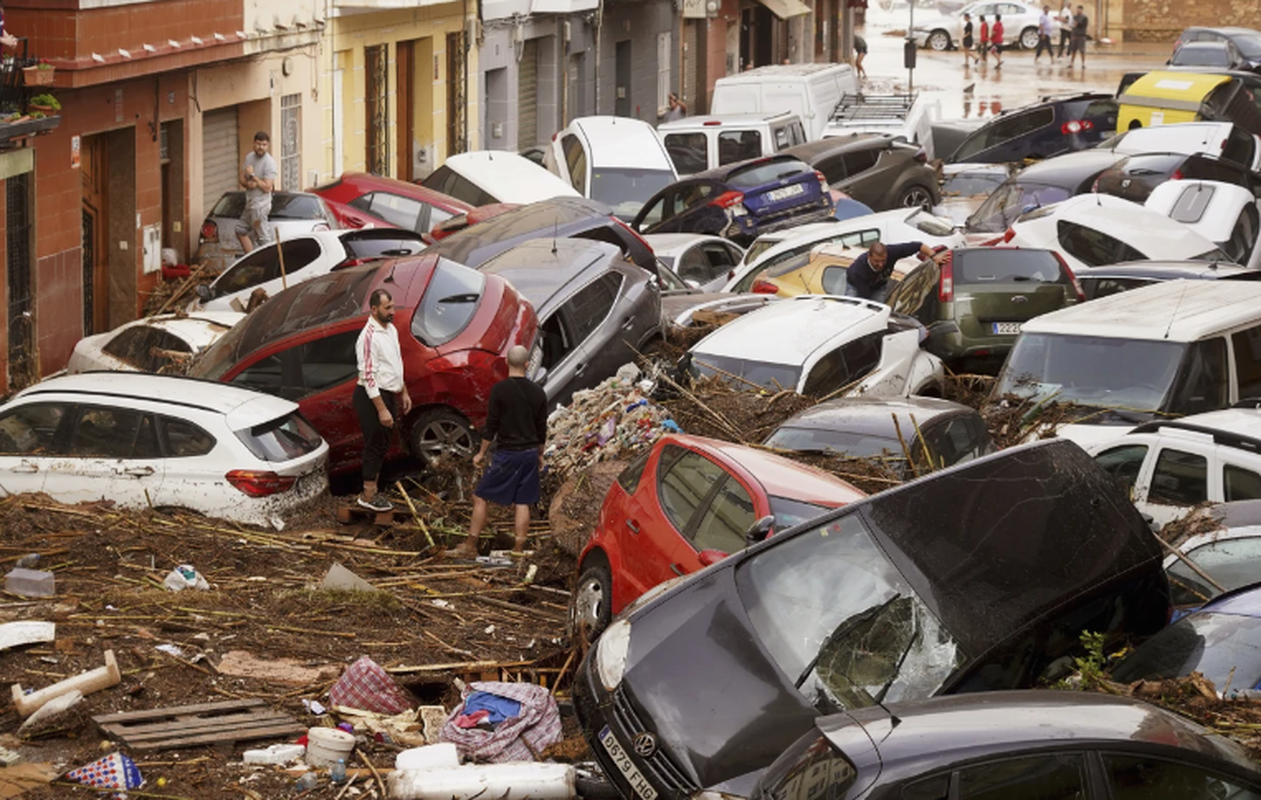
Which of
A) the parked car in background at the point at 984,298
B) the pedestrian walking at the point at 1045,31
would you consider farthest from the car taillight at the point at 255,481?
the pedestrian walking at the point at 1045,31

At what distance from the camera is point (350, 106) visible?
2969cm

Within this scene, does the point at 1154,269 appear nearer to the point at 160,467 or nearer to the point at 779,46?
the point at 160,467

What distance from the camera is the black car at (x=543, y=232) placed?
Answer: 18172mm

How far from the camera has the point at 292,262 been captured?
19422mm

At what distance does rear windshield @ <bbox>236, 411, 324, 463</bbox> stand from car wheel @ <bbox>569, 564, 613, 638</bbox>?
3409 mm

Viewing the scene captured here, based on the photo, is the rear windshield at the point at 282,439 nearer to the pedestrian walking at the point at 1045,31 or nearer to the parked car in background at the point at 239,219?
the parked car in background at the point at 239,219

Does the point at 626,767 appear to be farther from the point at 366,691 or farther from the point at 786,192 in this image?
the point at 786,192

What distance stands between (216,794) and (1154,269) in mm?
13210

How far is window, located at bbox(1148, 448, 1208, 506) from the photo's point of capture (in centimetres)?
1240

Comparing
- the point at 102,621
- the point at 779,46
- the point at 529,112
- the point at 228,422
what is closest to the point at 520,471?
the point at 228,422

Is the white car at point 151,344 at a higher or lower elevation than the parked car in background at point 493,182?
lower

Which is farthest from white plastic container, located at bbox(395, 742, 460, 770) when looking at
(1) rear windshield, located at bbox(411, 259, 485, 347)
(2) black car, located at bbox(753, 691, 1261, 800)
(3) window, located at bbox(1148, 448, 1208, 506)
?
(1) rear windshield, located at bbox(411, 259, 485, 347)

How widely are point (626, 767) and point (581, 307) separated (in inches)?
353

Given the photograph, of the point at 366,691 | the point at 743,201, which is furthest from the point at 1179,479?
the point at 743,201
